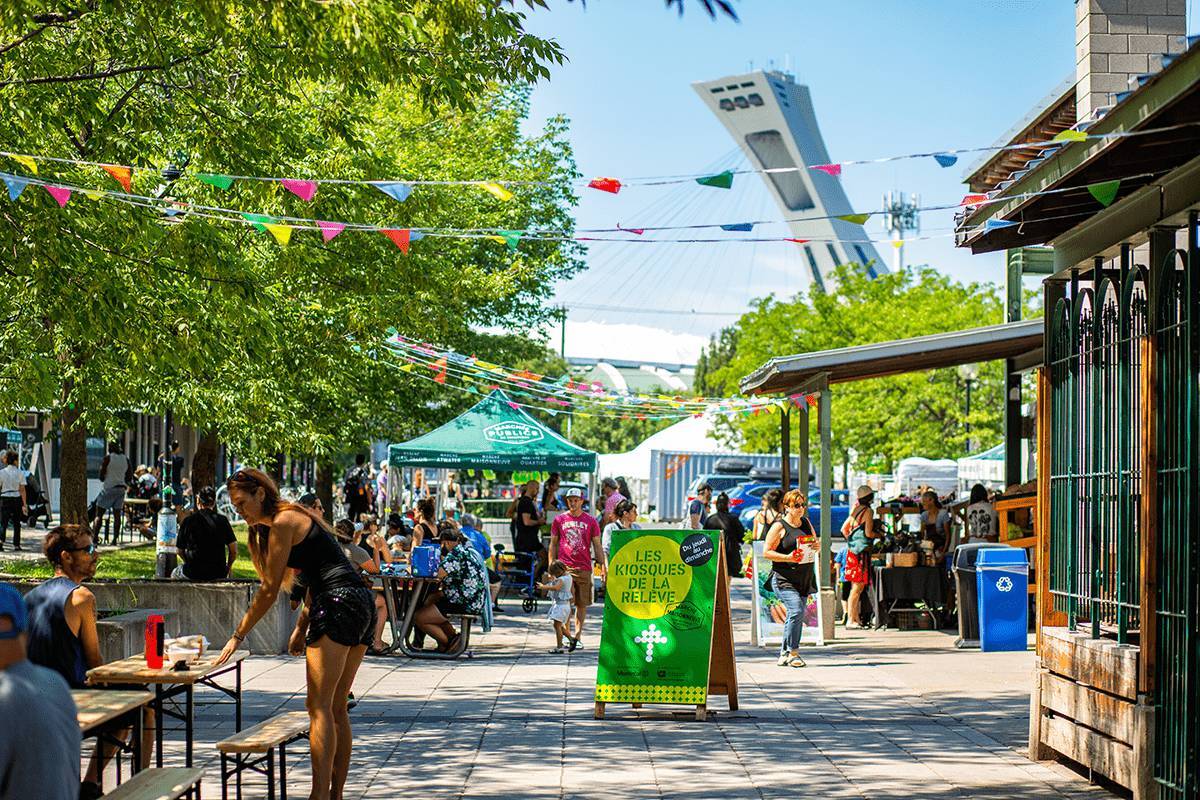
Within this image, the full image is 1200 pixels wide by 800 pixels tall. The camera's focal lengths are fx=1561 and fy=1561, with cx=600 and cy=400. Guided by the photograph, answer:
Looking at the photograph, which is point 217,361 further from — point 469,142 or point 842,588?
point 469,142

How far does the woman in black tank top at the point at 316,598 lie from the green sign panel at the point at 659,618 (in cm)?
410

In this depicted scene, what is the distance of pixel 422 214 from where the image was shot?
16188mm

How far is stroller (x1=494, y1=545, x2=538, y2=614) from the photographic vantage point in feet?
73.9

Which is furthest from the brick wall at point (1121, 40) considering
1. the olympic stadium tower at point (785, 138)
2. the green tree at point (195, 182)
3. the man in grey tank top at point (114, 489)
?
the olympic stadium tower at point (785, 138)

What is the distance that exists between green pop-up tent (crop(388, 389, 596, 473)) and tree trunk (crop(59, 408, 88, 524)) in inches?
241

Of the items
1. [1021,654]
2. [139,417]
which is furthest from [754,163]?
[1021,654]

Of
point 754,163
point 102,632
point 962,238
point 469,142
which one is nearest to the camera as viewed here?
point 962,238

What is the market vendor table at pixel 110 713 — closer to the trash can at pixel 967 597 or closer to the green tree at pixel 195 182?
the green tree at pixel 195 182

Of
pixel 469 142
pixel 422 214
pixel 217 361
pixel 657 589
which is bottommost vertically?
pixel 657 589

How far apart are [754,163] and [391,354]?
103 meters

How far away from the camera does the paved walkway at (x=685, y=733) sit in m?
8.61

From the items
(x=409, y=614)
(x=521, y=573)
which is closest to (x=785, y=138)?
(x=521, y=573)

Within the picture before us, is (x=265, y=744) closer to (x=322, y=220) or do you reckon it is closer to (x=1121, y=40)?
(x=322, y=220)

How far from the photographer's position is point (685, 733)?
10703 mm
